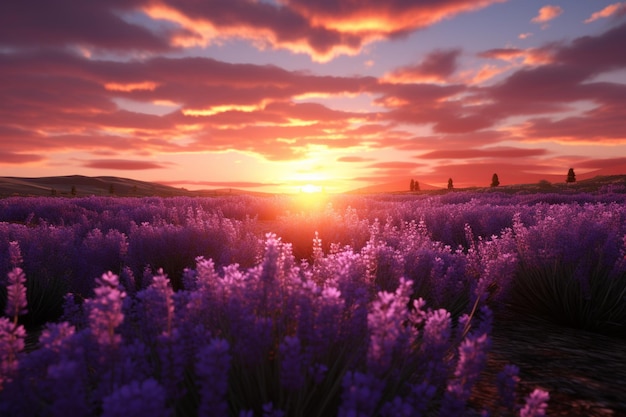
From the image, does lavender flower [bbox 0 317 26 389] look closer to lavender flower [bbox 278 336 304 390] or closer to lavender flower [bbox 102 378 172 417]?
lavender flower [bbox 102 378 172 417]

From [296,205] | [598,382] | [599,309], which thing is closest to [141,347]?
[598,382]

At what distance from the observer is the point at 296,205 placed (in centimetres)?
1377

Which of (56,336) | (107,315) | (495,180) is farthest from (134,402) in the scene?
(495,180)

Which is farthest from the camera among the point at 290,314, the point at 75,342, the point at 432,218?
the point at 432,218

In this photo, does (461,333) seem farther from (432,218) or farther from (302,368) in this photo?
(432,218)

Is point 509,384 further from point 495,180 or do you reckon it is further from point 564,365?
point 495,180

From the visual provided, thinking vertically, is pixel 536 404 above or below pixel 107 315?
below

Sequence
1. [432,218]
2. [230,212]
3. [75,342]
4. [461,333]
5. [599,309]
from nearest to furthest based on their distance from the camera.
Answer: [75,342] → [461,333] → [599,309] → [432,218] → [230,212]

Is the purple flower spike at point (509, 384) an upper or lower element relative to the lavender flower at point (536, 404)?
lower

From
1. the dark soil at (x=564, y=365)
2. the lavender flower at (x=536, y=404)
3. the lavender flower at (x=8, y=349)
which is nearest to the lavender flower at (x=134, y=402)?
the lavender flower at (x=8, y=349)

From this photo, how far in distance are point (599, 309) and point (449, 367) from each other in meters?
2.58

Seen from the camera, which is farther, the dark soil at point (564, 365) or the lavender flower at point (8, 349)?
the dark soil at point (564, 365)

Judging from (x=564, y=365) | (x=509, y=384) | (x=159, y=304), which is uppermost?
(x=159, y=304)

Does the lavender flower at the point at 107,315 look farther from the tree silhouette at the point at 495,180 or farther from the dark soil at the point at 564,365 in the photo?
the tree silhouette at the point at 495,180
